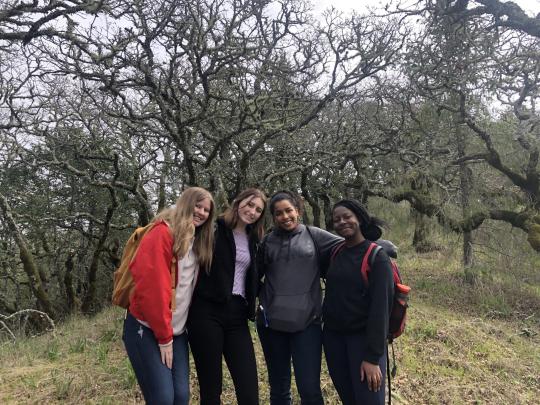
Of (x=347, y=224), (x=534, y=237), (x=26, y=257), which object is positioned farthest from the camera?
(x=26, y=257)

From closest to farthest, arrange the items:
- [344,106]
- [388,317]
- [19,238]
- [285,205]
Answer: [388,317]
[285,205]
[19,238]
[344,106]

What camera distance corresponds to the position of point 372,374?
8.58 feet

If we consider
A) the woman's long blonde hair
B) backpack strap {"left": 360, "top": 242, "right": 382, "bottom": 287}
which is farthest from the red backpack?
the woman's long blonde hair

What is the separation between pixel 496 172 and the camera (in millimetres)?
9180

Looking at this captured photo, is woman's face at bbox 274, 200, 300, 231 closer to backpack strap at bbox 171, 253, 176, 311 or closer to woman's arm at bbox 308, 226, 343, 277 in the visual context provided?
woman's arm at bbox 308, 226, 343, 277

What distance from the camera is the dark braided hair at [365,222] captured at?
9.36ft

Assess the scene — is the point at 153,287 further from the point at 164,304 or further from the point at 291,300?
the point at 291,300

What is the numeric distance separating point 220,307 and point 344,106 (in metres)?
7.88

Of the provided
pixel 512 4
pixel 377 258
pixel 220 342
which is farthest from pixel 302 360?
pixel 512 4

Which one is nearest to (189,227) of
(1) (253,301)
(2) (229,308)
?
(2) (229,308)

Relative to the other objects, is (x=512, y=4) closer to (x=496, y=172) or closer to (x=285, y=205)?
(x=496, y=172)

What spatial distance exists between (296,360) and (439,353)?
10.8ft

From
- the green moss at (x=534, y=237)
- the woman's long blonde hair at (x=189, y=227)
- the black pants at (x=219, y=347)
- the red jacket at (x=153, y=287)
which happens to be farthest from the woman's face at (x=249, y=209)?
the green moss at (x=534, y=237)

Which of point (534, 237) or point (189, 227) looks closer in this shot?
point (189, 227)
